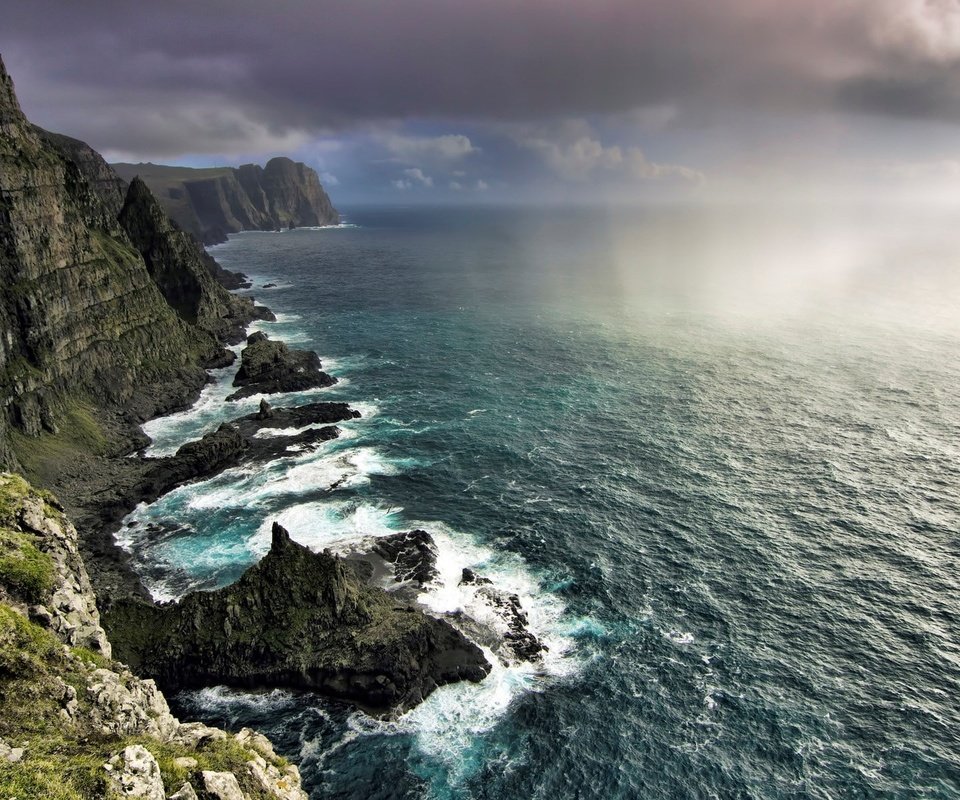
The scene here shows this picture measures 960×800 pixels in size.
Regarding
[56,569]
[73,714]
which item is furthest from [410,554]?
[73,714]

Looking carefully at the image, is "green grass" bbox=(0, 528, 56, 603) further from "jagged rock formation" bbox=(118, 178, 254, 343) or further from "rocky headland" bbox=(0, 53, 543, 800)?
"jagged rock formation" bbox=(118, 178, 254, 343)

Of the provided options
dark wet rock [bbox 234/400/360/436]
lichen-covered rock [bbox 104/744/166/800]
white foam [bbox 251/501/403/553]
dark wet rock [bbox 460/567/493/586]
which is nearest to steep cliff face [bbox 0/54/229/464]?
dark wet rock [bbox 234/400/360/436]

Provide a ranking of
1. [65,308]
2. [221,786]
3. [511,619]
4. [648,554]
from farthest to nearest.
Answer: [65,308] < [648,554] < [511,619] < [221,786]

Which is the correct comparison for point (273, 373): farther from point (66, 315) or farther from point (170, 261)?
point (170, 261)

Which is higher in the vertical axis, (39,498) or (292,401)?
(39,498)

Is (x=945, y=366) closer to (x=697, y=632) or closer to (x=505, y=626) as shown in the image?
(x=697, y=632)

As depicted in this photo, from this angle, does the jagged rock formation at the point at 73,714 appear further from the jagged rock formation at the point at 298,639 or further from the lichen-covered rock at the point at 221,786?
the jagged rock formation at the point at 298,639

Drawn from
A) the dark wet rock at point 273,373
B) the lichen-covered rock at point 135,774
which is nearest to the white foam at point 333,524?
the dark wet rock at point 273,373

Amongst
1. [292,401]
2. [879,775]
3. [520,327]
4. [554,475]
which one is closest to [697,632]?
[879,775]
